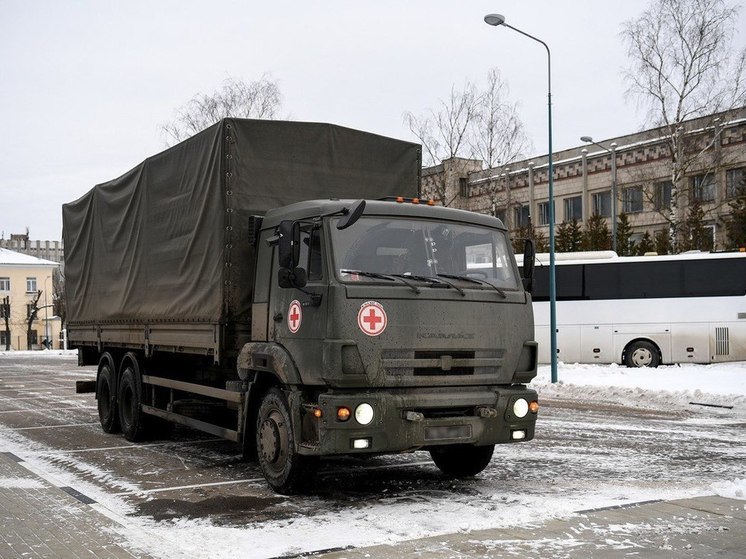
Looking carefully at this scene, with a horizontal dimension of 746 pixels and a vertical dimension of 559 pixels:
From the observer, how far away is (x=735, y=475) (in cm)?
894

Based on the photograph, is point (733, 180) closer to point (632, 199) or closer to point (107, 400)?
point (632, 199)

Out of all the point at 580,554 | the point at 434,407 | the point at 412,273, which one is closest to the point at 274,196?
the point at 412,273

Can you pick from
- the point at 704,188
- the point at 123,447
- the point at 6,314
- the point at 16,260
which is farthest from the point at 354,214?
the point at 16,260

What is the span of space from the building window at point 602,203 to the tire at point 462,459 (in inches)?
1644

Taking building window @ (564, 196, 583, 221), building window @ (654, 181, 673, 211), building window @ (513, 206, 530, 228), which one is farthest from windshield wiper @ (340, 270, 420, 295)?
building window @ (513, 206, 530, 228)

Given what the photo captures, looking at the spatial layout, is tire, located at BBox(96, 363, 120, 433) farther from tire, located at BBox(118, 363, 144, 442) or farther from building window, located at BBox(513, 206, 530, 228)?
building window, located at BBox(513, 206, 530, 228)

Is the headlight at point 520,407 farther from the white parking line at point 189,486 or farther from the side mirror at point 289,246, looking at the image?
the white parking line at point 189,486

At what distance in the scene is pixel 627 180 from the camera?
46750mm

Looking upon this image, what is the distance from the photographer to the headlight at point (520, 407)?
786cm

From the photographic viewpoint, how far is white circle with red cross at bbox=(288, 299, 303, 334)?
762 centimetres

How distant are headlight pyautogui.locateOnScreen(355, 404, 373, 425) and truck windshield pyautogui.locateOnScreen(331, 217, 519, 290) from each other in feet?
3.51

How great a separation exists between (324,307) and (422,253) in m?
1.11

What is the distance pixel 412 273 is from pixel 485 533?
2.34 m

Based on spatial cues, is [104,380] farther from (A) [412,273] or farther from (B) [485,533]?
(B) [485,533]
